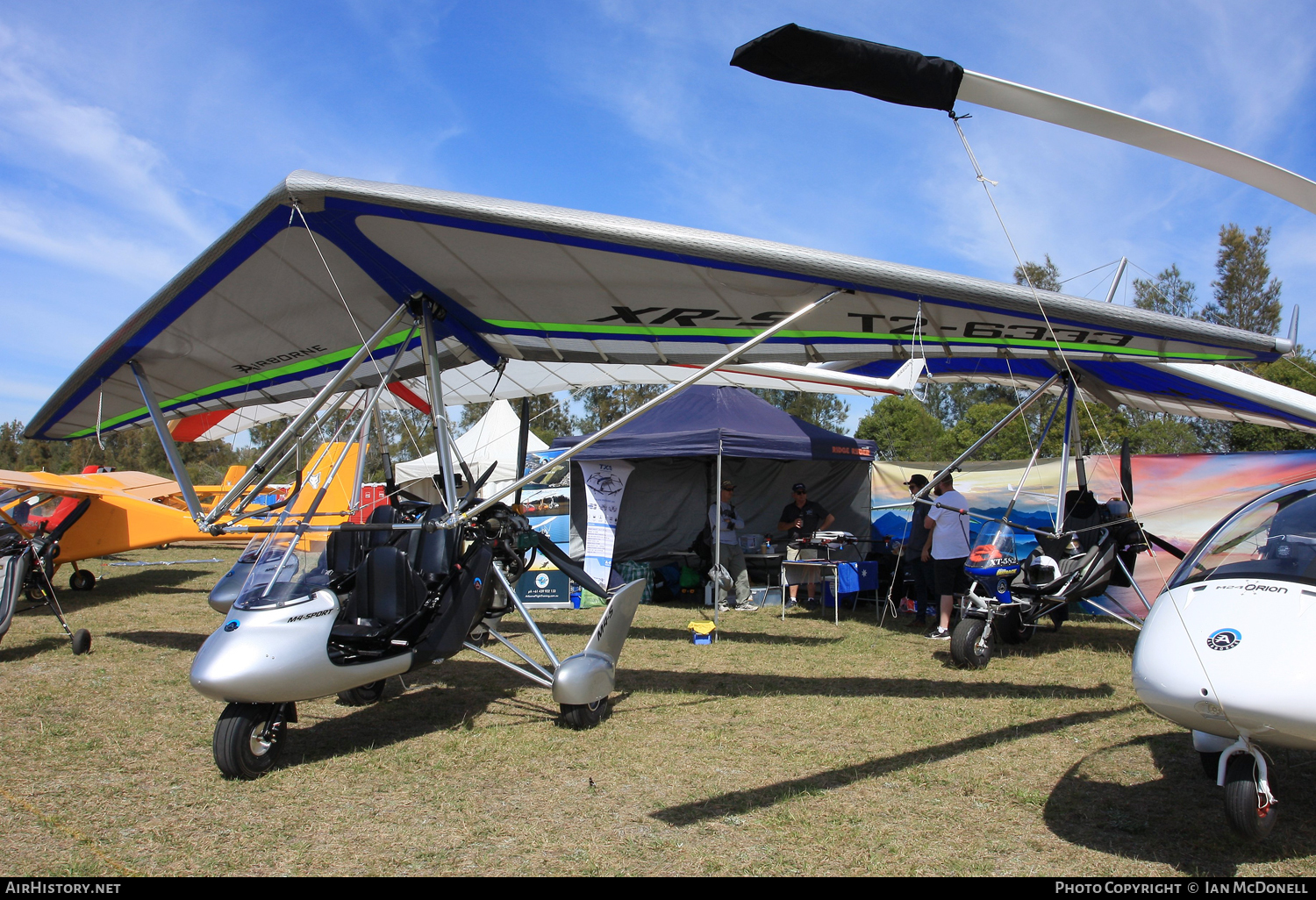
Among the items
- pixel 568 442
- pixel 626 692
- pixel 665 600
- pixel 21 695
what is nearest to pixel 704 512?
pixel 665 600

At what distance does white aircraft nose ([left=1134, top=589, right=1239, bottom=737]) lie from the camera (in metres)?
2.88

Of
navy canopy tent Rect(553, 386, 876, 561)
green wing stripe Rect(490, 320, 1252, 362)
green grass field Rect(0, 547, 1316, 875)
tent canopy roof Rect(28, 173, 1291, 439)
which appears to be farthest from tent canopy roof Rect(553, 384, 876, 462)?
green grass field Rect(0, 547, 1316, 875)

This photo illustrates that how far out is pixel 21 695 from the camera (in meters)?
5.66

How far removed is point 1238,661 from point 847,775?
6.24ft

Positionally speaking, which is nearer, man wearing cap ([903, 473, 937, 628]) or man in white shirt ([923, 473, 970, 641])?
man in white shirt ([923, 473, 970, 641])

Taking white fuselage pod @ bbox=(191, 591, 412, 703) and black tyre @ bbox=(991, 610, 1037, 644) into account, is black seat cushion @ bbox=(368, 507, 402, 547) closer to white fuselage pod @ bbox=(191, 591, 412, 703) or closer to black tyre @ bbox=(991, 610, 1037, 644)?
white fuselage pod @ bbox=(191, 591, 412, 703)

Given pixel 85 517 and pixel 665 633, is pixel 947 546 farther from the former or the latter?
pixel 85 517

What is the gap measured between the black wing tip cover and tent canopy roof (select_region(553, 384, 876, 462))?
22.0 ft

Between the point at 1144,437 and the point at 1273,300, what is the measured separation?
1950 centimetres

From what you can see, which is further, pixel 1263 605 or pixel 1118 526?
pixel 1118 526

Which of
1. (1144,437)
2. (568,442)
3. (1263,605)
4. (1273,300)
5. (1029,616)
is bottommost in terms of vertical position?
(1029,616)

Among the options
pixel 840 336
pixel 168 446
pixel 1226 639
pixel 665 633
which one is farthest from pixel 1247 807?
pixel 168 446

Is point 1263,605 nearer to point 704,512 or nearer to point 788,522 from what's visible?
point 788,522

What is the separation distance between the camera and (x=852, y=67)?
2.96 m
